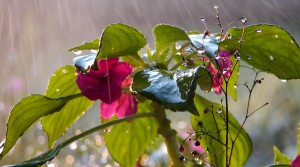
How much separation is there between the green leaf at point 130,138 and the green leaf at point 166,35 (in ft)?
0.50

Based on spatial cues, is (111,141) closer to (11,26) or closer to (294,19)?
(11,26)

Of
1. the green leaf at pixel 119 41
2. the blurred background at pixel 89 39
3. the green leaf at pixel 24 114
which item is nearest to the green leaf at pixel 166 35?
the green leaf at pixel 119 41

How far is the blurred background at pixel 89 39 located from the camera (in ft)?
6.60

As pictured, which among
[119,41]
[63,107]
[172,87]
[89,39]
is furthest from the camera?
[89,39]

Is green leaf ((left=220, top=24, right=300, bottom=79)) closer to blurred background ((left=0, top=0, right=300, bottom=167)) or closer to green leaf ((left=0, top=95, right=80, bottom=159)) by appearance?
green leaf ((left=0, top=95, right=80, bottom=159))

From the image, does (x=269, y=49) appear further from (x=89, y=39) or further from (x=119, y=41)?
(x=89, y=39)

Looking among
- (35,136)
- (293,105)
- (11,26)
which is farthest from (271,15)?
(35,136)

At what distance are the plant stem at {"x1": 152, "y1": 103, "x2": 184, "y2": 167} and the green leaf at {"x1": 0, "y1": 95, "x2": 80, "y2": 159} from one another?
12 centimetres

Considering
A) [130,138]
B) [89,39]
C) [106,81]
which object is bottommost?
[89,39]

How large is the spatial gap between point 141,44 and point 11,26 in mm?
3693

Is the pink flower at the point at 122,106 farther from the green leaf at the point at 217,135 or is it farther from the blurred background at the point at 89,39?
the blurred background at the point at 89,39

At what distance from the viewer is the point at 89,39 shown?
202 inches

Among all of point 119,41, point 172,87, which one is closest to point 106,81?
point 119,41

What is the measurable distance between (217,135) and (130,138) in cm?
18
